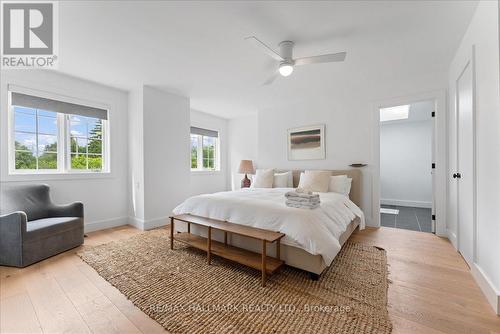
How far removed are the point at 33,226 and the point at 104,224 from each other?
4.26 ft

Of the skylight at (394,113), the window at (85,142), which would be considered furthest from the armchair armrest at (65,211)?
the skylight at (394,113)

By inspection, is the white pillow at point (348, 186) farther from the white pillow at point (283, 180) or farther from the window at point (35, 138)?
the window at point (35, 138)

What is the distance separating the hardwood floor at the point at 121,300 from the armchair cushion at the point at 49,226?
30 centimetres

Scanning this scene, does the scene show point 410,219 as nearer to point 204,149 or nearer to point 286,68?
point 286,68

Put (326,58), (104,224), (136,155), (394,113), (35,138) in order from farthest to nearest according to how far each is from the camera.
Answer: (394,113) → (136,155) → (104,224) → (35,138) → (326,58)

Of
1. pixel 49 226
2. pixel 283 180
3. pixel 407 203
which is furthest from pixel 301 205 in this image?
pixel 407 203

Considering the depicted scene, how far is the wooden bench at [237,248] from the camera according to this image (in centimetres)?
196

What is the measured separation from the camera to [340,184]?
3.68 metres

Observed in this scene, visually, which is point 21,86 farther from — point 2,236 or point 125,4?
point 125,4

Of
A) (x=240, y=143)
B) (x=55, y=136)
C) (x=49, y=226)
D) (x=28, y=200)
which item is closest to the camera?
(x=49, y=226)

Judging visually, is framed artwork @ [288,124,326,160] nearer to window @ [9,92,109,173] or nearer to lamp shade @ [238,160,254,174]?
lamp shade @ [238,160,254,174]

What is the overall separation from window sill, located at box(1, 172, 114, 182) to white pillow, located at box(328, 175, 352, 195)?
12.9 ft

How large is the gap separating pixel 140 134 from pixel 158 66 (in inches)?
51.2

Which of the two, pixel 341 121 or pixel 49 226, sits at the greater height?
pixel 341 121
